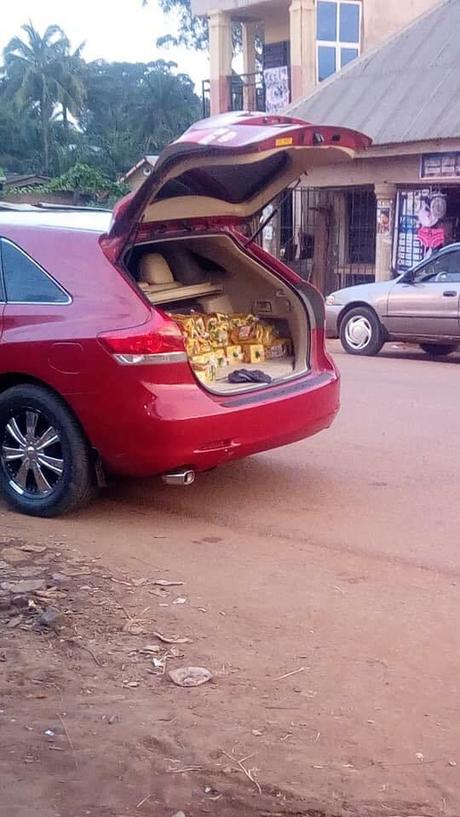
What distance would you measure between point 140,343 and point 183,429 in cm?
53

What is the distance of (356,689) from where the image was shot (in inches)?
155

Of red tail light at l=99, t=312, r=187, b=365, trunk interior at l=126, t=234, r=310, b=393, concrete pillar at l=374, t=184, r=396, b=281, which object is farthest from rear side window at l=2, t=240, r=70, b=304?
concrete pillar at l=374, t=184, r=396, b=281

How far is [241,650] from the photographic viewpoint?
429cm

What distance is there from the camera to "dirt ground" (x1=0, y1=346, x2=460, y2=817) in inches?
129

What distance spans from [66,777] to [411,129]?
16.6 meters

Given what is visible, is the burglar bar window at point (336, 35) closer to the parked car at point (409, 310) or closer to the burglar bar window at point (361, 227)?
the burglar bar window at point (361, 227)

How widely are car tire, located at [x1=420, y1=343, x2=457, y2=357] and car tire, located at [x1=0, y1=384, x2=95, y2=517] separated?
9.22 meters

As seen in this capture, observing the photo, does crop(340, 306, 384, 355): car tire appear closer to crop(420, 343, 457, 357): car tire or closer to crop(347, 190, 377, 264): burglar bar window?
crop(420, 343, 457, 357): car tire

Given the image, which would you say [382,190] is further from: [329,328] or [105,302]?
[105,302]

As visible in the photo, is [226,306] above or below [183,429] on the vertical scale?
above

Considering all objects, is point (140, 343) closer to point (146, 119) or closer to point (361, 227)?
point (361, 227)

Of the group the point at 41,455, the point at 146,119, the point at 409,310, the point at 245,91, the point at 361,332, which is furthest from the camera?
the point at 146,119

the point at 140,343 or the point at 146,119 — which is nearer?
the point at 140,343

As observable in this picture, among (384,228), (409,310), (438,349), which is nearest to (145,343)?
(409,310)
